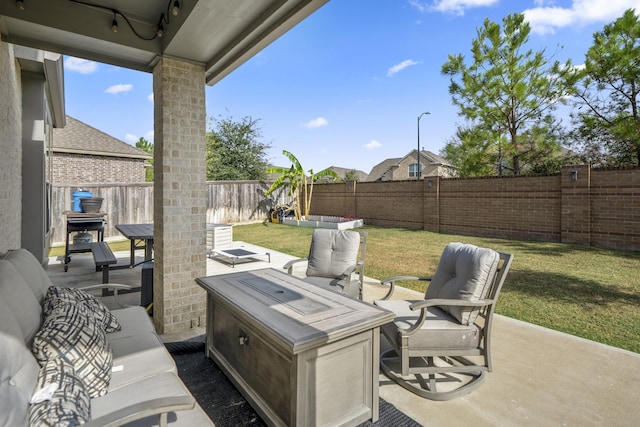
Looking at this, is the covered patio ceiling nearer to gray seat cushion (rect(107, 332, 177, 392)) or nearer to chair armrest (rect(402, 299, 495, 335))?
chair armrest (rect(402, 299, 495, 335))

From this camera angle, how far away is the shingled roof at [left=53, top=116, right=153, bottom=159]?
14102 mm

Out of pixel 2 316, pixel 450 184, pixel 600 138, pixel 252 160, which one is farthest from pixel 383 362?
pixel 252 160

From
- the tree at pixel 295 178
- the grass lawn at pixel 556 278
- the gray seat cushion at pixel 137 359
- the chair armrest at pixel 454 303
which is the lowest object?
the grass lawn at pixel 556 278

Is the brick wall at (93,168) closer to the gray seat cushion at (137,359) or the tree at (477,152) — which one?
the gray seat cushion at (137,359)

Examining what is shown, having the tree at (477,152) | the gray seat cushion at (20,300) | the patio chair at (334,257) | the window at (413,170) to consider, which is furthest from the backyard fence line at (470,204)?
the window at (413,170)

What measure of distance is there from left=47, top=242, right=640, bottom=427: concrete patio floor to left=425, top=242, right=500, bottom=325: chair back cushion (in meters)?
0.61

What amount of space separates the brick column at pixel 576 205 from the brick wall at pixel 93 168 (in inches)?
686

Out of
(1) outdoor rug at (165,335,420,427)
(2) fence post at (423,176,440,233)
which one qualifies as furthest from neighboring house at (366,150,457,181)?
(1) outdoor rug at (165,335,420,427)

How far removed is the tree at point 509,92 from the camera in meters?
14.4

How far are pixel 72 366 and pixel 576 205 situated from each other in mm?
11320

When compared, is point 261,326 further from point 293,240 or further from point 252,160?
point 252,160

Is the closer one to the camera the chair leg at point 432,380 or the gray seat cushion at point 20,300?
the gray seat cushion at point 20,300

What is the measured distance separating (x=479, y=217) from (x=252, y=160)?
16.5 meters

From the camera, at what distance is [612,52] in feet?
39.4
